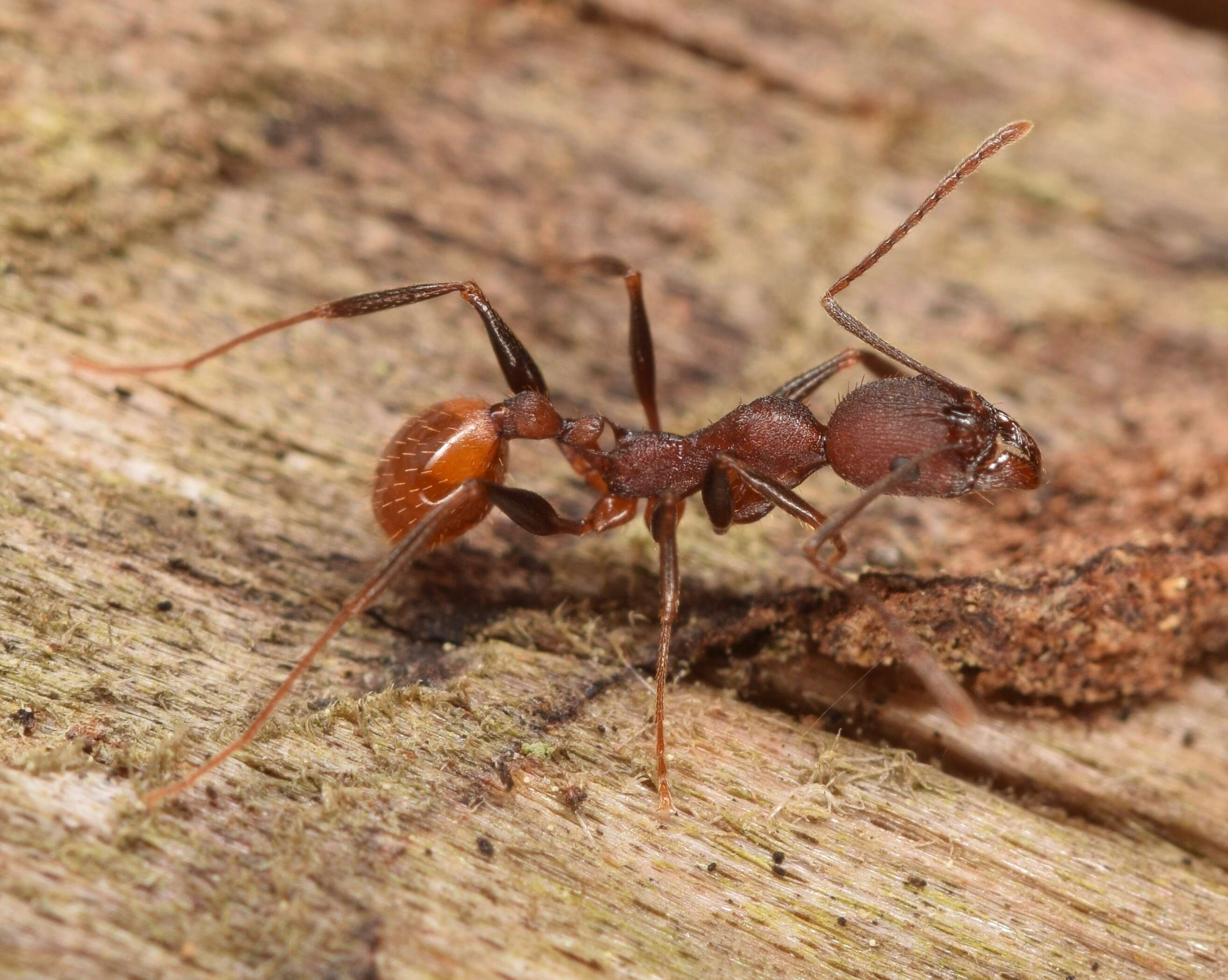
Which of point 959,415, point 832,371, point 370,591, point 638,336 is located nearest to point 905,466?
point 959,415

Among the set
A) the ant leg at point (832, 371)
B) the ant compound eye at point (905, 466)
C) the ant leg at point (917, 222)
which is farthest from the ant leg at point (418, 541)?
the ant leg at point (917, 222)

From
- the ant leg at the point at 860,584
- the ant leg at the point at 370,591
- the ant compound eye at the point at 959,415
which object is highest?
the ant compound eye at the point at 959,415

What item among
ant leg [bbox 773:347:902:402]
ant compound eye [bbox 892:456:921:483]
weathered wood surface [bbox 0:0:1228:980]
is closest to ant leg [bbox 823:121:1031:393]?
ant compound eye [bbox 892:456:921:483]

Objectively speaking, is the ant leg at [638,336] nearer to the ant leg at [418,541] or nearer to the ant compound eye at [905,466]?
the ant leg at [418,541]

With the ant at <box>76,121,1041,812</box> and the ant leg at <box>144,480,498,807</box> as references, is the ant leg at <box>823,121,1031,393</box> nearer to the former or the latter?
the ant at <box>76,121,1041,812</box>

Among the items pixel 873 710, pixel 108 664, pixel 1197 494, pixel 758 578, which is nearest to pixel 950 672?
pixel 873 710

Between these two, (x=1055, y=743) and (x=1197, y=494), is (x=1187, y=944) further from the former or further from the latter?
(x=1197, y=494)
